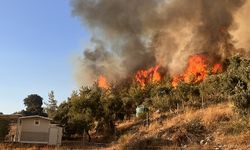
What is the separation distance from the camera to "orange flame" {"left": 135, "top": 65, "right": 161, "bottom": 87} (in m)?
71.3

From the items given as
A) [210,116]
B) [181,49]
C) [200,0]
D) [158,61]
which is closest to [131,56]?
[158,61]

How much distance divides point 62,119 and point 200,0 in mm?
32964

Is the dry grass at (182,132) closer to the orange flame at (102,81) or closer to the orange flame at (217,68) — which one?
the orange flame at (217,68)

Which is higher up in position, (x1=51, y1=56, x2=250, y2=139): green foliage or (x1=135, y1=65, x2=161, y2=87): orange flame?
(x1=135, y1=65, x2=161, y2=87): orange flame

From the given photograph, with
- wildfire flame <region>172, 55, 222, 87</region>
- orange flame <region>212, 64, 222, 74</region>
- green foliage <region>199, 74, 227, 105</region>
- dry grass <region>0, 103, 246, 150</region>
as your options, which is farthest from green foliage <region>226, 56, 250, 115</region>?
orange flame <region>212, 64, 222, 74</region>

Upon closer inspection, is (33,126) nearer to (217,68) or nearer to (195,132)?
(195,132)

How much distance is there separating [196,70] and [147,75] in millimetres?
13837

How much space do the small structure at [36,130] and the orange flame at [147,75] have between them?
2878 centimetres

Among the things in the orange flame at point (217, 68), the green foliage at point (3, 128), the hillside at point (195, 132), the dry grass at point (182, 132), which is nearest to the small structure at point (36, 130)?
the green foliage at point (3, 128)

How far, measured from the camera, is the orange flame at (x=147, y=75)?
234ft

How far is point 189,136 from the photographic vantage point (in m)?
33.4

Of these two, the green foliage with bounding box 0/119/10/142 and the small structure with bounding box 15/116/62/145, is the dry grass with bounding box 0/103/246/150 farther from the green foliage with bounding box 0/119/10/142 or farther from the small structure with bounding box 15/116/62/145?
the green foliage with bounding box 0/119/10/142

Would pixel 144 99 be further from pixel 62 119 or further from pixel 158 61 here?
pixel 158 61

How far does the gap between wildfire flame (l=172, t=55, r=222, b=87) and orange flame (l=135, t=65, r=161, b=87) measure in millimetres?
7284
